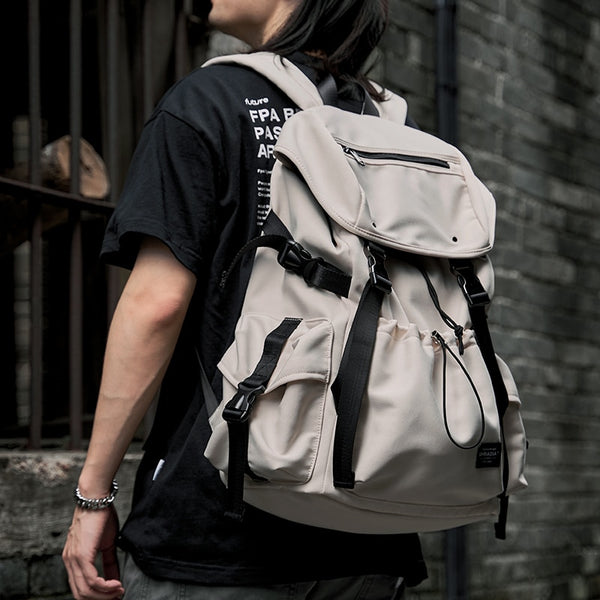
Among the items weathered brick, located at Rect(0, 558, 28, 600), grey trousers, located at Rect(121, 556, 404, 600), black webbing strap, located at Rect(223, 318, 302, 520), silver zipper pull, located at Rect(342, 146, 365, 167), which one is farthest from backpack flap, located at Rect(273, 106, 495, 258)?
weathered brick, located at Rect(0, 558, 28, 600)

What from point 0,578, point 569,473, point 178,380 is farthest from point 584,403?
point 178,380

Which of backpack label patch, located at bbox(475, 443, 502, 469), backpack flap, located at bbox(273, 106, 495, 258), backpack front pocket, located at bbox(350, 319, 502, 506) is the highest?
backpack flap, located at bbox(273, 106, 495, 258)

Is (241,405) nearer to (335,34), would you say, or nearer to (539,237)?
(335,34)

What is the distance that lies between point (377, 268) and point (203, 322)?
1.00ft

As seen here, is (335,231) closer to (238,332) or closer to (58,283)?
(238,332)

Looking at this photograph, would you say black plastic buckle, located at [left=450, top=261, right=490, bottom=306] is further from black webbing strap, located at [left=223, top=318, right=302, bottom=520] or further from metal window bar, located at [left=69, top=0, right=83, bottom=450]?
metal window bar, located at [left=69, top=0, right=83, bottom=450]

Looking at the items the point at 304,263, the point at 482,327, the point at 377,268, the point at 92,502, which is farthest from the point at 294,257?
the point at 92,502

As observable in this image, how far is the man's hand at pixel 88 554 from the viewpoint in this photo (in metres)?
1.79

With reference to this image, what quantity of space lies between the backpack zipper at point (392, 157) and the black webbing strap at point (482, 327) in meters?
0.19

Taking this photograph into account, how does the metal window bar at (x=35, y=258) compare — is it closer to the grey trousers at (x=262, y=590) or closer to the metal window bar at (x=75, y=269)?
the metal window bar at (x=75, y=269)

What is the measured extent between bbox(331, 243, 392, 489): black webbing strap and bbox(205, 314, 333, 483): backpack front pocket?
0.03m

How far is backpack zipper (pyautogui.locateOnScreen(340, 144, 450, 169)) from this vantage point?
187 cm

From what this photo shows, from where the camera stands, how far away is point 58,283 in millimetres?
4402

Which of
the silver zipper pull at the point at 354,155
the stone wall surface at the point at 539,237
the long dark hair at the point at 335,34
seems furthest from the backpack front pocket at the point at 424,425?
the stone wall surface at the point at 539,237
